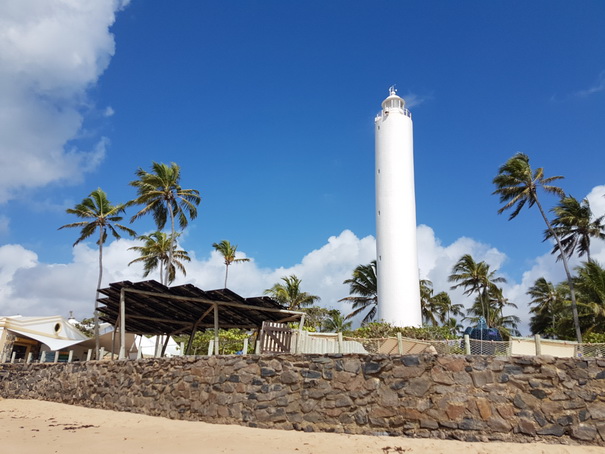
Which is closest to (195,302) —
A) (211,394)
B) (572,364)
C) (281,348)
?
(281,348)

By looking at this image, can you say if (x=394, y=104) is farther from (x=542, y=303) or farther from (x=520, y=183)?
(x=542, y=303)

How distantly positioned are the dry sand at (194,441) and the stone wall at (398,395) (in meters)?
0.29

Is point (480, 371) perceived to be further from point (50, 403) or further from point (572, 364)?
point (50, 403)

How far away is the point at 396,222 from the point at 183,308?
772 inches

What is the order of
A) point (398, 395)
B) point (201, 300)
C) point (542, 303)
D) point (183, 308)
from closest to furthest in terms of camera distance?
1. point (398, 395)
2. point (201, 300)
3. point (183, 308)
4. point (542, 303)

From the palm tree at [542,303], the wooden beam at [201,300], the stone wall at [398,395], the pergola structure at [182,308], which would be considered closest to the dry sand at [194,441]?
the stone wall at [398,395]

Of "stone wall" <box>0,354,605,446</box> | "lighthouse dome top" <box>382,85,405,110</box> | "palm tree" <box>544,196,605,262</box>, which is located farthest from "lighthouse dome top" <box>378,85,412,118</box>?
"stone wall" <box>0,354,605,446</box>

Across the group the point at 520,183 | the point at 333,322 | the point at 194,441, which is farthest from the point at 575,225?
the point at 194,441

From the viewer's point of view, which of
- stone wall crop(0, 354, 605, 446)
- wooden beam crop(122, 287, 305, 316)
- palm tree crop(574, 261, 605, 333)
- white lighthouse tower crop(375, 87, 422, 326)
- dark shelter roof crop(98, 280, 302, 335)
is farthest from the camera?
white lighthouse tower crop(375, 87, 422, 326)

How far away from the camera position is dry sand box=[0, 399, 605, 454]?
7359mm

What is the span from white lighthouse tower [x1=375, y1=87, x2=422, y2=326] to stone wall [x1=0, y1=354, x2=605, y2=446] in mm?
21577

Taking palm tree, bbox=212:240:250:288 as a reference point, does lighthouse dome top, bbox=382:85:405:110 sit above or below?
above

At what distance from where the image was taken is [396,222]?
3197cm

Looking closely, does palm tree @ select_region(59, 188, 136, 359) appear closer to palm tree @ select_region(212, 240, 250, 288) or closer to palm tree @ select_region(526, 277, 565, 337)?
palm tree @ select_region(212, 240, 250, 288)
